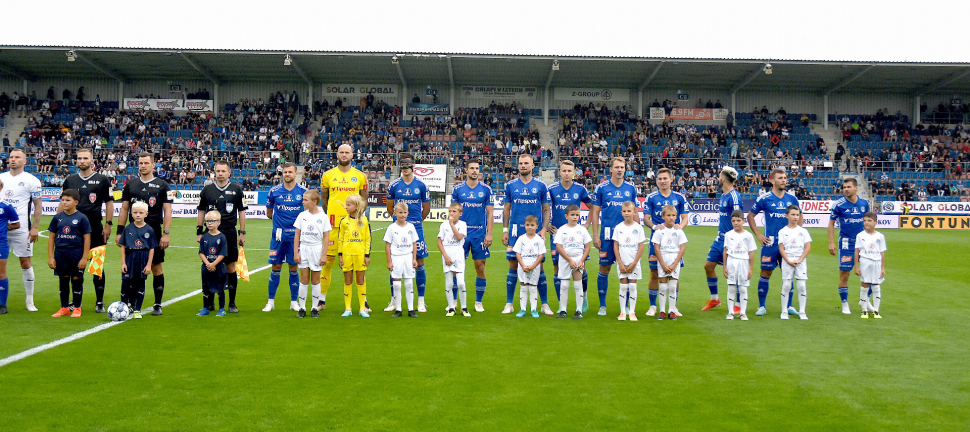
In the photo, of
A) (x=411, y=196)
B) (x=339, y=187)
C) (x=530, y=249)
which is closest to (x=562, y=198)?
(x=530, y=249)

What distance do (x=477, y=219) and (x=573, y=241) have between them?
1.44m

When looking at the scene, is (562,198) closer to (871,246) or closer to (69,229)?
(871,246)

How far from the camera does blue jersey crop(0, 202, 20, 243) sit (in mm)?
8805

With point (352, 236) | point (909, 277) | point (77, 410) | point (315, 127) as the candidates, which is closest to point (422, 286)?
point (352, 236)

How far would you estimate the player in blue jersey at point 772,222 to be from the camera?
962 centimetres

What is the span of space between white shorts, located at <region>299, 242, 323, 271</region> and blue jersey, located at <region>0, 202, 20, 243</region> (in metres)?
3.84

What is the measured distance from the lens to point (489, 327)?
27.1 ft

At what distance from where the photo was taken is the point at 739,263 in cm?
927

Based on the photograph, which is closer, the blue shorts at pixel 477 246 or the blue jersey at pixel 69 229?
the blue jersey at pixel 69 229

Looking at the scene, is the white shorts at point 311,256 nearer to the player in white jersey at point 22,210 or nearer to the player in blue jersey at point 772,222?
the player in white jersey at point 22,210

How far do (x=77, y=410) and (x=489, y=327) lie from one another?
15.0 feet

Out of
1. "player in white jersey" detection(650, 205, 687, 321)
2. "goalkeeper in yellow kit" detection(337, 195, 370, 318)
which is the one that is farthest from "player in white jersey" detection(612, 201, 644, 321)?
"goalkeeper in yellow kit" detection(337, 195, 370, 318)

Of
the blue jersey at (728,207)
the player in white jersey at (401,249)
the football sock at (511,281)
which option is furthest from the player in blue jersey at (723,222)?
the player in white jersey at (401,249)

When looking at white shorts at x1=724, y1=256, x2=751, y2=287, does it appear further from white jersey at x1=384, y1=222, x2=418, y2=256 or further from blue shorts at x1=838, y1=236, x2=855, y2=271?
white jersey at x1=384, y1=222, x2=418, y2=256
